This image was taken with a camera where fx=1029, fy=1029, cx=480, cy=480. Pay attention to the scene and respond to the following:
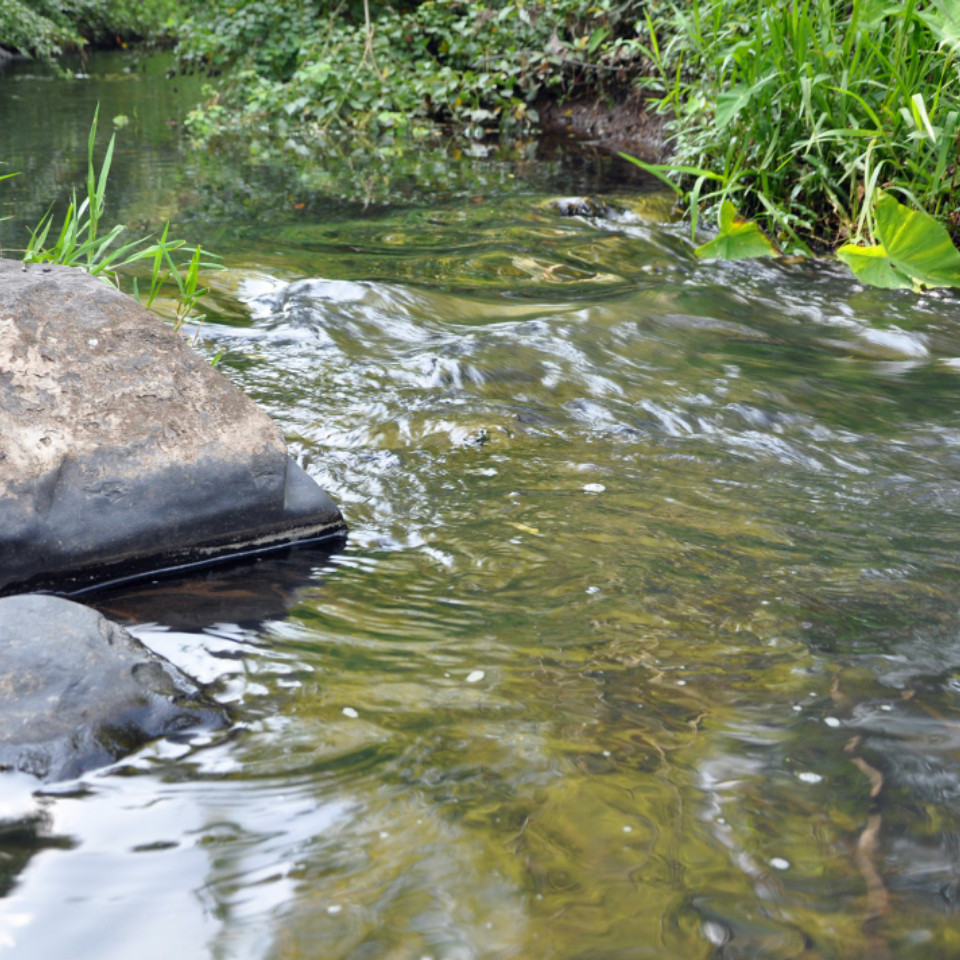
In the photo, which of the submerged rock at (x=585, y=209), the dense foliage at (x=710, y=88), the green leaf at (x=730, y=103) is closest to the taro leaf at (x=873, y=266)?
the dense foliage at (x=710, y=88)

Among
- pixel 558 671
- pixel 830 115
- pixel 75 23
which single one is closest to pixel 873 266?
pixel 830 115

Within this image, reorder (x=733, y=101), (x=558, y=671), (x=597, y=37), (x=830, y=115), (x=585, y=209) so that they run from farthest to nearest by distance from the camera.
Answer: (x=597, y=37) → (x=585, y=209) → (x=830, y=115) → (x=733, y=101) → (x=558, y=671)

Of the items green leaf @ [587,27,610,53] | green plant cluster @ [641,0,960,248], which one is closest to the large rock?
green plant cluster @ [641,0,960,248]

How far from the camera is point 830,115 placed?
5.64 metres

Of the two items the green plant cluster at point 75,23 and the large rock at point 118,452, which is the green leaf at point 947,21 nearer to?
the large rock at point 118,452

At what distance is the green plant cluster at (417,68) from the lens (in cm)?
1028

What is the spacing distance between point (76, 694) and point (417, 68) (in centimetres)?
1039

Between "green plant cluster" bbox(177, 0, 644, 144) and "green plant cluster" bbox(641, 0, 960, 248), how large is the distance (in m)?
4.05

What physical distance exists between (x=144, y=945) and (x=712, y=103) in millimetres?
6218

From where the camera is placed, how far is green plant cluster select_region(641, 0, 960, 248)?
534 cm

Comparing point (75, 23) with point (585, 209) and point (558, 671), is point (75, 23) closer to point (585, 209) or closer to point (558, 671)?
point (585, 209)

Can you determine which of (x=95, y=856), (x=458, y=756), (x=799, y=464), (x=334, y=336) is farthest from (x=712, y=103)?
(x=95, y=856)

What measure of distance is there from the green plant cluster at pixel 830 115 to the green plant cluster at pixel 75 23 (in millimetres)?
11151

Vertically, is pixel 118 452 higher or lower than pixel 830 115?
lower
